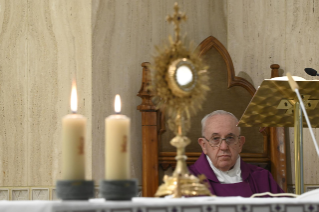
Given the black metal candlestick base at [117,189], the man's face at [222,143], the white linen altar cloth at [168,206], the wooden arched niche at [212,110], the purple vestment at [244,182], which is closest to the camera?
the white linen altar cloth at [168,206]

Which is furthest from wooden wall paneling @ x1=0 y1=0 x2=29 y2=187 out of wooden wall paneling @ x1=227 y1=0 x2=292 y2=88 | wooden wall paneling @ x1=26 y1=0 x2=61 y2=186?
wooden wall paneling @ x1=227 y1=0 x2=292 y2=88

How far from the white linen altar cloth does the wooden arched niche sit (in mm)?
2502

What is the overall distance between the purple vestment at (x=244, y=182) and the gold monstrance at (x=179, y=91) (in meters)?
2.10

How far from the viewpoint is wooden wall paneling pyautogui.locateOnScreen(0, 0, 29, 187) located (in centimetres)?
365

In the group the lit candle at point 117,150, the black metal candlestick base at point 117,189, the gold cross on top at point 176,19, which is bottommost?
the black metal candlestick base at point 117,189

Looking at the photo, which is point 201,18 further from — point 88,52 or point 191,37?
point 88,52

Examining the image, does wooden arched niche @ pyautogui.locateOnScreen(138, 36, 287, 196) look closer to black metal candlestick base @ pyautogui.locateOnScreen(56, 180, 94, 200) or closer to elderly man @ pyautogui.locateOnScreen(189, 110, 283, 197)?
elderly man @ pyautogui.locateOnScreen(189, 110, 283, 197)

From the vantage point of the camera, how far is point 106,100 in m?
3.80

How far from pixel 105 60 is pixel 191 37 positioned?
0.76 metres

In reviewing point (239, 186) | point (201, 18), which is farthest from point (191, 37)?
point (239, 186)

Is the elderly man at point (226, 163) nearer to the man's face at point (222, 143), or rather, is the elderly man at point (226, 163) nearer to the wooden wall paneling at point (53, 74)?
the man's face at point (222, 143)

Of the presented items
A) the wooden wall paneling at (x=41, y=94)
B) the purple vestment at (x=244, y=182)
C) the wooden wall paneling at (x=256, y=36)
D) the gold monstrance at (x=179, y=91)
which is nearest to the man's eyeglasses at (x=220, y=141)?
the purple vestment at (x=244, y=182)

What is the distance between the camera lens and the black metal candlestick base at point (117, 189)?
116cm

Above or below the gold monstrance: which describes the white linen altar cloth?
below
